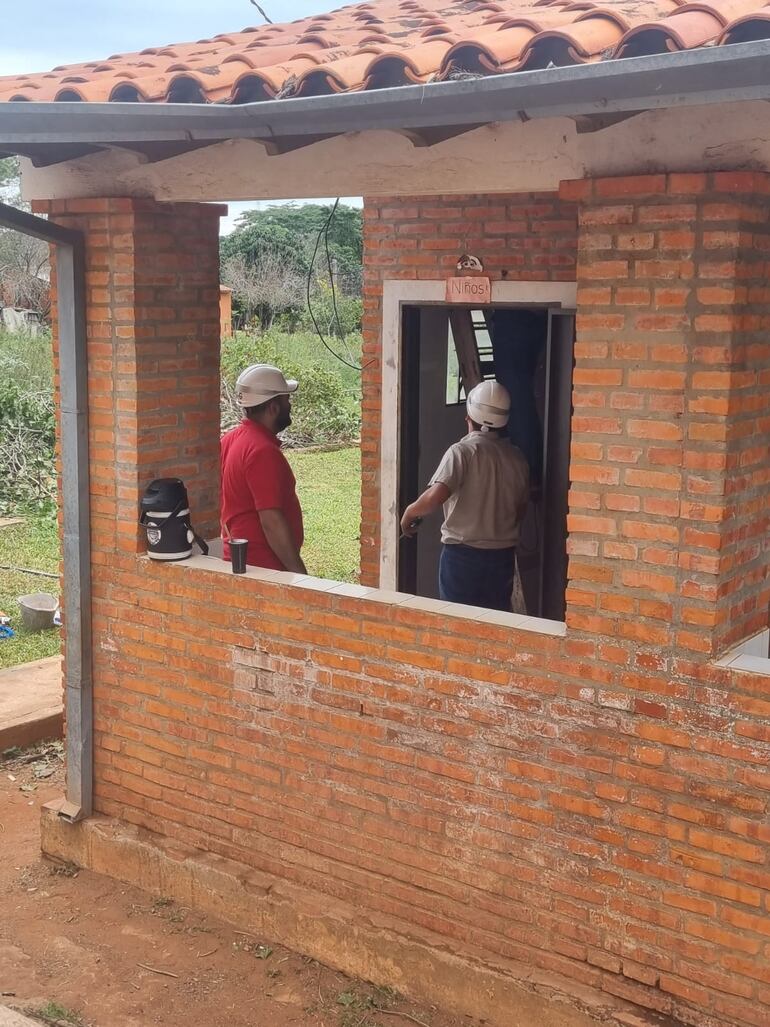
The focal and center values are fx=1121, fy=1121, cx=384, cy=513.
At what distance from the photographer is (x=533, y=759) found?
160 inches

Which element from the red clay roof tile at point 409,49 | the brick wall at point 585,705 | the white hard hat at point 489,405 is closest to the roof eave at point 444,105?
the red clay roof tile at point 409,49

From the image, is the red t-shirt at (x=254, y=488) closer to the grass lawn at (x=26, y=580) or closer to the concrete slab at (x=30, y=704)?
the concrete slab at (x=30, y=704)

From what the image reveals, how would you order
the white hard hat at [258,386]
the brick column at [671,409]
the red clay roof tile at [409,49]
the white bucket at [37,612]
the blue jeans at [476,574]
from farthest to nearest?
the white bucket at [37,612] → the blue jeans at [476,574] → the white hard hat at [258,386] → the brick column at [671,409] → the red clay roof tile at [409,49]

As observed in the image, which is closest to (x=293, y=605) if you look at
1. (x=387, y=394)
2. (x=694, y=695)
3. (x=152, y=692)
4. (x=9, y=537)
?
(x=152, y=692)

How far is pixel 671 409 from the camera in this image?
3646mm

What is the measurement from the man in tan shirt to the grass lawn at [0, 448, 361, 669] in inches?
165

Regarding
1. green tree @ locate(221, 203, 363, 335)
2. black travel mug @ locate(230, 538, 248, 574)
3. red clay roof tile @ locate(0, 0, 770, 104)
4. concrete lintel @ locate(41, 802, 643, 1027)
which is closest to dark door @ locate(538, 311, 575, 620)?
red clay roof tile @ locate(0, 0, 770, 104)

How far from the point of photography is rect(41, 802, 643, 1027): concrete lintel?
4.03m

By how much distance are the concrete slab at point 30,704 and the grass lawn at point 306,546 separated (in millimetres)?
667

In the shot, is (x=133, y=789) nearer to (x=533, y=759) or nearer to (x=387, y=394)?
(x=533, y=759)

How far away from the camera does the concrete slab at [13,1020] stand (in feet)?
13.4

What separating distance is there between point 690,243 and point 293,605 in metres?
2.14

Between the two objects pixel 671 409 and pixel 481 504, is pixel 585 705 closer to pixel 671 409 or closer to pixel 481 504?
pixel 671 409

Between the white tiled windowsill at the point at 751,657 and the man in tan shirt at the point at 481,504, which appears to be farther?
the man in tan shirt at the point at 481,504
